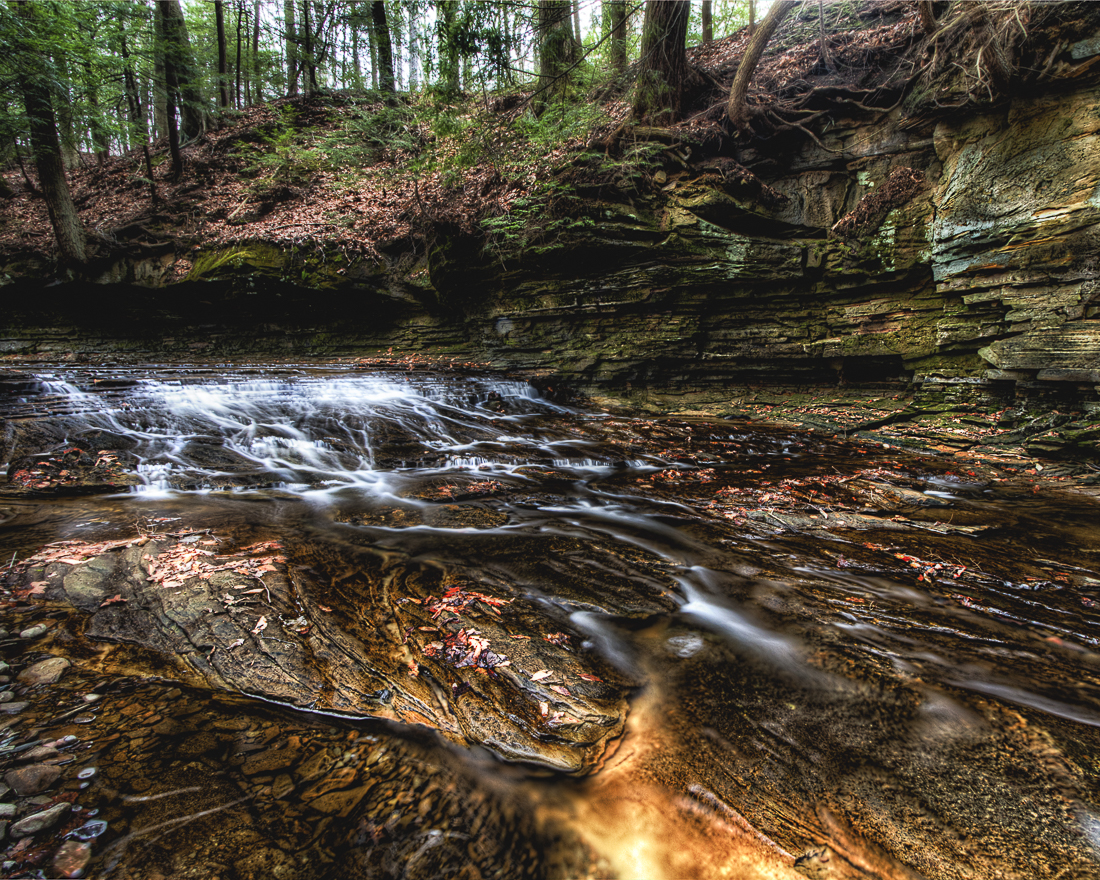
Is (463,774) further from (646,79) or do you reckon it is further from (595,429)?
(646,79)

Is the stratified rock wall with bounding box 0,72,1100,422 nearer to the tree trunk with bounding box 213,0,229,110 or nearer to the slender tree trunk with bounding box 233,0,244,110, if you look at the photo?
the tree trunk with bounding box 213,0,229,110

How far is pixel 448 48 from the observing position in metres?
6.71

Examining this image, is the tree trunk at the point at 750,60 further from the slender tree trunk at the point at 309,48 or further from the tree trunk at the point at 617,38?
the slender tree trunk at the point at 309,48

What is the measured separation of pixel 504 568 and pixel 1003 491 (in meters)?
6.29

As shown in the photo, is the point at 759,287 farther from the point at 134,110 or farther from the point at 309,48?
the point at 134,110

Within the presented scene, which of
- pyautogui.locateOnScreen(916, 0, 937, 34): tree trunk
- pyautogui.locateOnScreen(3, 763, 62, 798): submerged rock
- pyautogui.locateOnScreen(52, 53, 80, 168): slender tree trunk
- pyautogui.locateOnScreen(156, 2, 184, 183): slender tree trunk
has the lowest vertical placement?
pyautogui.locateOnScreen(3, 763, 62, 798): submerged rock

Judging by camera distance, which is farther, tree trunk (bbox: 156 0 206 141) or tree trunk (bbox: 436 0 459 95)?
tree trunk (bbox: 156 0 206 141)

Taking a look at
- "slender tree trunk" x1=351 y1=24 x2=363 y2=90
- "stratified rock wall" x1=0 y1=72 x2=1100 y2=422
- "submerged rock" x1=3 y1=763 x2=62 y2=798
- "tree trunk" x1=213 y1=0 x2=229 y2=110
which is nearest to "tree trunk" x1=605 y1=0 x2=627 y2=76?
"stratified rock wall" x1=0 y1=72 x2=1100 y2=422

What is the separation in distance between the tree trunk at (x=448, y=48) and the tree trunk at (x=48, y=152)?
10.9m

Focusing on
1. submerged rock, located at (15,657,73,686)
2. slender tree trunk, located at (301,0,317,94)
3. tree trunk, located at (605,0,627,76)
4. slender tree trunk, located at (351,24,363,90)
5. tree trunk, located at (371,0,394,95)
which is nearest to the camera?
submerged rock, located at (15,657,73,686)

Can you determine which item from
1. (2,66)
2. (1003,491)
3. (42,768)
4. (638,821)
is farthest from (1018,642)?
(2,66)

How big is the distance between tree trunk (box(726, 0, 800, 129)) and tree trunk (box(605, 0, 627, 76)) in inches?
92.5

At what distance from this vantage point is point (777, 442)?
25.5ft

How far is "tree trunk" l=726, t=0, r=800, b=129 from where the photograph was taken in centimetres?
725
